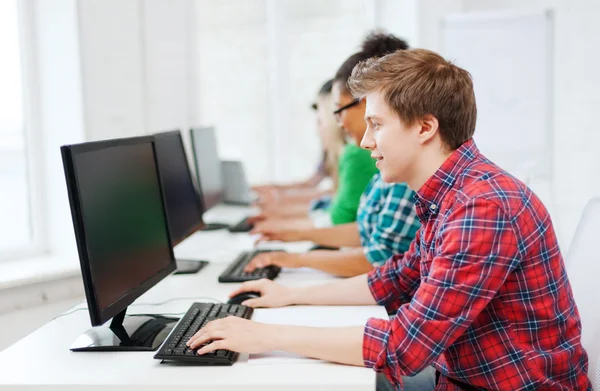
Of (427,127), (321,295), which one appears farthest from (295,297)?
(427,127)

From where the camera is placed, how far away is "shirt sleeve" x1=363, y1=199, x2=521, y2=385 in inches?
42.8

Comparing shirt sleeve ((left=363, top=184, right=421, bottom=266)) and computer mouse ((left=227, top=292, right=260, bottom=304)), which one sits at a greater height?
shirt sleeve ((left=363, top=184, right=421, bottom=266))

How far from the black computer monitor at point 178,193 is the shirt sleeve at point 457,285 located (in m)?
0.94

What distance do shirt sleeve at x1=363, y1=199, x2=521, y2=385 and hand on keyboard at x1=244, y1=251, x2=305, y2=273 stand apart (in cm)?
85

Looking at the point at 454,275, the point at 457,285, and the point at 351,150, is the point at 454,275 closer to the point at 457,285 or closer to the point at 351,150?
the point at 457,285

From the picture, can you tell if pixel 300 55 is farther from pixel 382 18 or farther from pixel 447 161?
pixel 447 161

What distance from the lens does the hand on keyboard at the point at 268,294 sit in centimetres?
158

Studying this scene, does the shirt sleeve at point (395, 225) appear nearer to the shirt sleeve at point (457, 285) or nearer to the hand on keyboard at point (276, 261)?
the hand on keyboard at point (276, 261)

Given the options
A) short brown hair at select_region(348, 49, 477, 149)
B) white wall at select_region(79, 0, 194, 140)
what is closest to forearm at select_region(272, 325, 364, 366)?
short brown hair at select_region(348, 49, 477, 149)

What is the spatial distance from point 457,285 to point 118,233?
721 mm

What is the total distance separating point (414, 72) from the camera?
125 centimetres

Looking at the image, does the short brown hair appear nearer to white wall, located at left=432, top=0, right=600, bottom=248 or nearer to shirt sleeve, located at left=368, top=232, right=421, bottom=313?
shirt sleeve, located at left=368, top=232, right=421, bottom=313

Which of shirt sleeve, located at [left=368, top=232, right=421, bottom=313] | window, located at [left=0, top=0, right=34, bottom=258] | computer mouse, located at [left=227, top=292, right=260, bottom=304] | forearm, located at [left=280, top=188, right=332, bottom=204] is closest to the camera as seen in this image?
shirt sleeve, located at [left=368, top=232, right=421, bottom=313]

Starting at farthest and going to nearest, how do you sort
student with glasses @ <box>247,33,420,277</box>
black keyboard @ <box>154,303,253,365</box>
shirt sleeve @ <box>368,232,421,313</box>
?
student with glasses @ <box>247,33,420,277</box>
shirt sleeve @ <box>368,232,421,313</box>
black keyboard @ <box>154,303,253,365</box>
